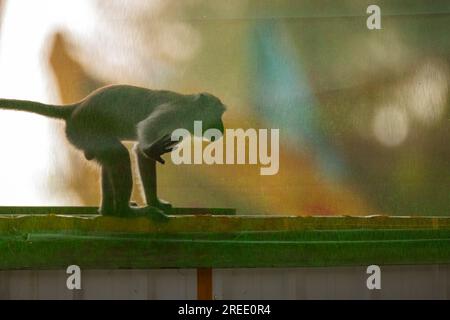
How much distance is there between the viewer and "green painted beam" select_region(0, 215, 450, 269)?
8.41 feet

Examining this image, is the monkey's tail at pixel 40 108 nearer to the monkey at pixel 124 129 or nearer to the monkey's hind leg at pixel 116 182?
the monkey at pixel 124 129

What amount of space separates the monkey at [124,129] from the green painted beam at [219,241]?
0.10 metres

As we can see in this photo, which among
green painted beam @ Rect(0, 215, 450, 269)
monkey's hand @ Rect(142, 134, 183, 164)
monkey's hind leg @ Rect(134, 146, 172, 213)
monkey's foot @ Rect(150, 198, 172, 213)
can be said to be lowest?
green painted beam @ Rect(0, 215, 450, 269)

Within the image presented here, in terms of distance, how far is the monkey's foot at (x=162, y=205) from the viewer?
102 inches

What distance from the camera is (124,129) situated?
2619 mm

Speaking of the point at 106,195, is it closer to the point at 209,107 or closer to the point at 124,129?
the point at 124,129

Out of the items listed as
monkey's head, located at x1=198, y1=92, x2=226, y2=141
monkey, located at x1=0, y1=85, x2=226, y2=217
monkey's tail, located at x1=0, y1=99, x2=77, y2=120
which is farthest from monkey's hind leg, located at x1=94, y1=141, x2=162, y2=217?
monkey's head, located at x1=198, y1=92, x2=226, y2=141

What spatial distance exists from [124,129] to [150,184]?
0.24m

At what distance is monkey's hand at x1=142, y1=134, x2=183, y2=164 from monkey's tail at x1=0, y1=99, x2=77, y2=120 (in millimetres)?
341

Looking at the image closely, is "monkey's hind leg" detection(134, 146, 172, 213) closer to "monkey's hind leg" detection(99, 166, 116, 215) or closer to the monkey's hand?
the monkey's hand

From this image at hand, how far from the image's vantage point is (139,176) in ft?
8.52

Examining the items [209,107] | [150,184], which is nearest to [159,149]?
[150,184]
